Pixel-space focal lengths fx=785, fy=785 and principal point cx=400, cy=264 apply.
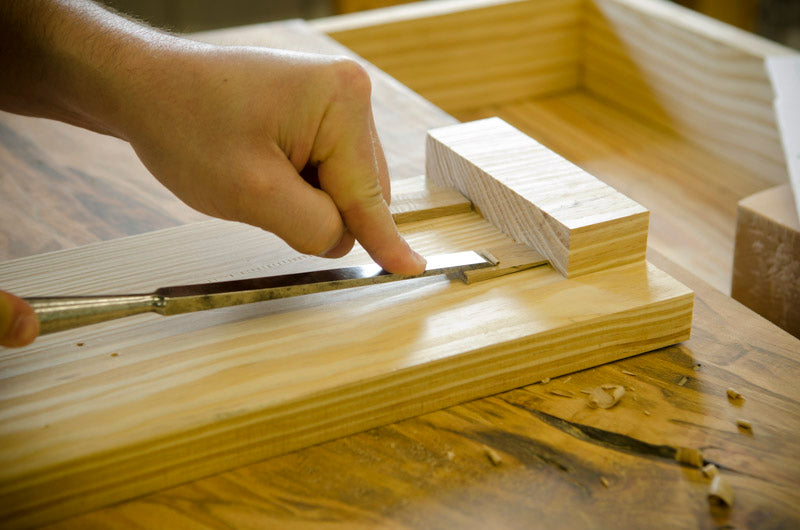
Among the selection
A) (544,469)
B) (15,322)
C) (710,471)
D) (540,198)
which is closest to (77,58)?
(15,322)

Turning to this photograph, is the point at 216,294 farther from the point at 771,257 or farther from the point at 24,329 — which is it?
the point at 771,257

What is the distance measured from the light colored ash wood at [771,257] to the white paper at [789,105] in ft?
0.09

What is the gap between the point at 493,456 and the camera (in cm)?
66

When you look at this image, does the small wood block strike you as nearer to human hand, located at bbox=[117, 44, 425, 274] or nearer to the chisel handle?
human hand, located at bbox=[117, 44, 425, 274]

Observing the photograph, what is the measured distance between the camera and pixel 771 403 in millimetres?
726

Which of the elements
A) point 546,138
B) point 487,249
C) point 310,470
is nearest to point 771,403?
point 487,249

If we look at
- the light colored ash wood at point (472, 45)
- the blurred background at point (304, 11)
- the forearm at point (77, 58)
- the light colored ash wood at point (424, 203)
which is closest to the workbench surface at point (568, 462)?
the light colored ash wood at point (424, 203)

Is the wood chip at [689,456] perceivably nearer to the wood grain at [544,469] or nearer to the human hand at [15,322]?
the wood grain at [544,469]

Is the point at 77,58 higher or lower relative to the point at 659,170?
higher

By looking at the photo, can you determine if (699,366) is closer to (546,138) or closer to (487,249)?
(487,249)

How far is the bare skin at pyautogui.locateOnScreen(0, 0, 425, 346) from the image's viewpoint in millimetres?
759

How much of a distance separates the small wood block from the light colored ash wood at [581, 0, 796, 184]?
2.16 feet

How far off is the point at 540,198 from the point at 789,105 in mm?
625

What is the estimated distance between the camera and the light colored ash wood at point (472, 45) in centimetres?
173
